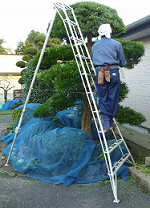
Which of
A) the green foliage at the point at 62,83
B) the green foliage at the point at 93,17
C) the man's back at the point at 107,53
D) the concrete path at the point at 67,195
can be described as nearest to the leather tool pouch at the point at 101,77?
the man's back at the point at 107,53

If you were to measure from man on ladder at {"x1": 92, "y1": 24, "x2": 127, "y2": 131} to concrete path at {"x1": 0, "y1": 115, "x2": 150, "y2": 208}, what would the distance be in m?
0.86

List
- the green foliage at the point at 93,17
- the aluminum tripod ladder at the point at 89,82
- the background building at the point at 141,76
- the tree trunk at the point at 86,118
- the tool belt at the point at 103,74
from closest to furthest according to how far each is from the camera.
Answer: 1. the aluminum tripod ladder at the point at 89,82
2. the tool belt at the point at 103,74
3. the green foliage at the point at 93,17
4. the tree trunk at the point at 86,118
5. the background building at the point at 141,76

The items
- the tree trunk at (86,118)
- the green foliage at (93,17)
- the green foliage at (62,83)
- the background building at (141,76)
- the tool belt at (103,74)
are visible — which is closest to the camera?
the tool belt at (103,74)

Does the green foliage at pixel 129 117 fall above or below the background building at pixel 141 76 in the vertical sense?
below

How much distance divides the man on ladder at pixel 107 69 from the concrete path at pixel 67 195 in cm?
86

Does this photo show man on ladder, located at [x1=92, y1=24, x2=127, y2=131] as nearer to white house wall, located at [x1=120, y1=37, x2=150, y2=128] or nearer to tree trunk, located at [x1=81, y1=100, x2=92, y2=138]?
tree trunk, located at [x1=81, y1=100, x2=92, y2=138]

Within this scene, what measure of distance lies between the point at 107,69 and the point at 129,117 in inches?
49.4

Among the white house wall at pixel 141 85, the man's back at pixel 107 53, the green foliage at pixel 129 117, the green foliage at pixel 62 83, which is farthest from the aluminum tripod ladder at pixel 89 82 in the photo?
the white house wall at pixel 141 85

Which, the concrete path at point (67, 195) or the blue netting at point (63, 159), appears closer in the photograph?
the concrete path at point (67, 195)

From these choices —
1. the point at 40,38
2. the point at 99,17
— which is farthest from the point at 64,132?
the point at 40,38

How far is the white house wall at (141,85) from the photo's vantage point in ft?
19.4

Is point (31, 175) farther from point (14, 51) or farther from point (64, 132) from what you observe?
point (14, 51)

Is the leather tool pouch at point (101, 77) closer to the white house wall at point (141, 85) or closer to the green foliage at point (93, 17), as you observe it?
the green foliage at point (93, 17)

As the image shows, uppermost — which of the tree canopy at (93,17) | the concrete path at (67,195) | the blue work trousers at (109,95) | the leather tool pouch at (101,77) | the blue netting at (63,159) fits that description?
the tree canopy at (93,17)
